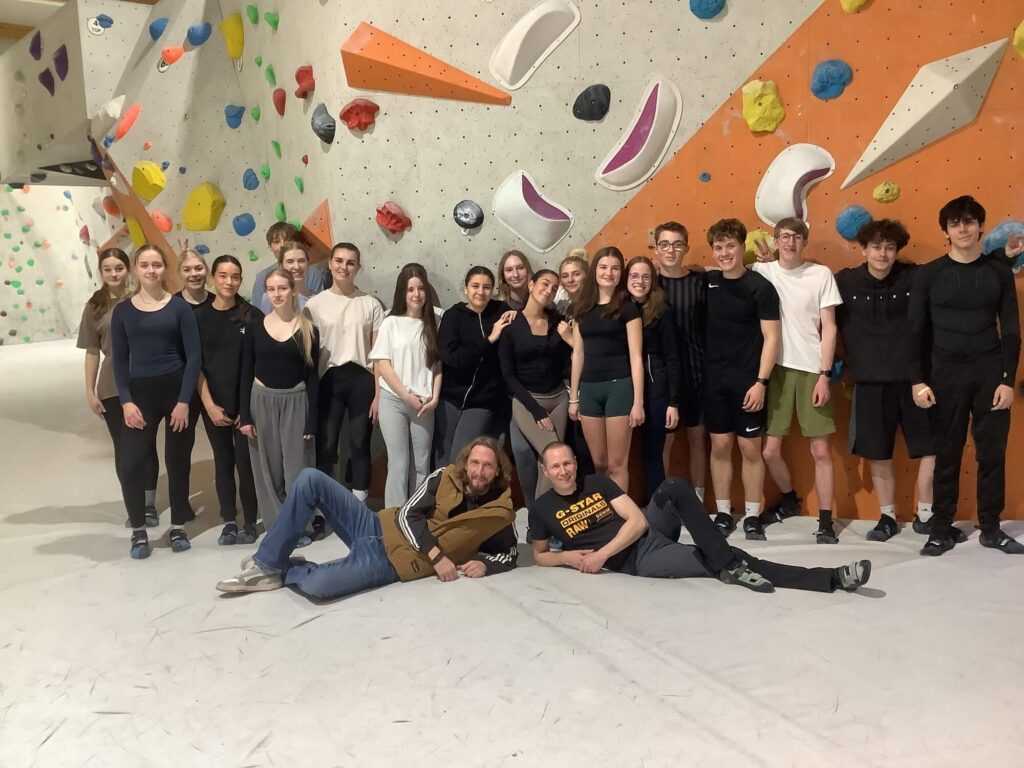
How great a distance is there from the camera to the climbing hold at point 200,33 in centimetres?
502

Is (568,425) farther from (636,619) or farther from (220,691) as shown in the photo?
(220,691)

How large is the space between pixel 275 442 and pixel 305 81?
202cm

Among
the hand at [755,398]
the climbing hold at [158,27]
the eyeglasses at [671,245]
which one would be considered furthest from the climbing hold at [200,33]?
the hand at [755,398]

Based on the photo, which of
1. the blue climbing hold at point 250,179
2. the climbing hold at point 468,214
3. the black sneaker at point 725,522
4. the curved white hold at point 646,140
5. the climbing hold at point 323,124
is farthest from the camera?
the blue climbing hold at point 250,179

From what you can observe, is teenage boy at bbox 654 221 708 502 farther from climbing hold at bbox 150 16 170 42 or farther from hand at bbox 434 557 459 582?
climbing hold at bbox 150 16 170 42

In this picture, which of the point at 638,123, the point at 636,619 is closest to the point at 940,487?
the point at 636,619

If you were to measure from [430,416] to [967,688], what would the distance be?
2298mm

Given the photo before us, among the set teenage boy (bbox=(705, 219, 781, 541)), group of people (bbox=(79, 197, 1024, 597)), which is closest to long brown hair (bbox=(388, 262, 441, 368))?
group of people (bbox=(79, 197, 1024, 597))

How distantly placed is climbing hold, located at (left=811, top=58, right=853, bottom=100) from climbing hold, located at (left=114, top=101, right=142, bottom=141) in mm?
4435

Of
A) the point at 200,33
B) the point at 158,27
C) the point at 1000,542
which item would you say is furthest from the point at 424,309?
the point at 158,27

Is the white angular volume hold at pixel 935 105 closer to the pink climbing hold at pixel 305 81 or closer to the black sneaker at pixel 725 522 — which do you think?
the black sneaker at pixel 725 522

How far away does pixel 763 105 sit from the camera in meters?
3.45

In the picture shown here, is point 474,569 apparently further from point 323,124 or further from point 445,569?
point 323,124

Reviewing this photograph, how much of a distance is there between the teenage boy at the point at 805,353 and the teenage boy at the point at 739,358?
8 centimetres
